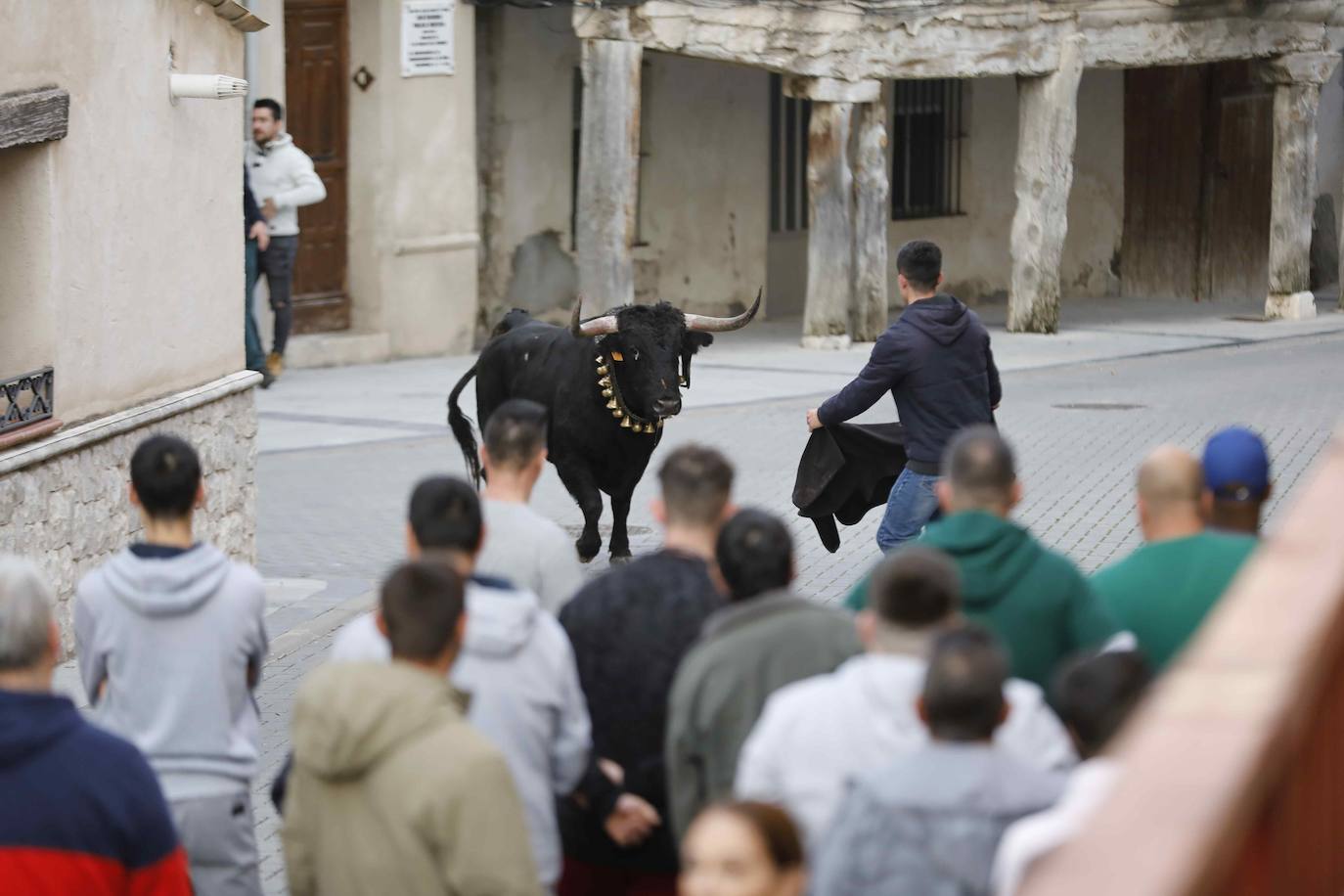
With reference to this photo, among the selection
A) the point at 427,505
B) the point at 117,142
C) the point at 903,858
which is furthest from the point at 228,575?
the point at 117,142

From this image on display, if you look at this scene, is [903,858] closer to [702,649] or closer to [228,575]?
[702,649]

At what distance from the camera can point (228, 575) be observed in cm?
559

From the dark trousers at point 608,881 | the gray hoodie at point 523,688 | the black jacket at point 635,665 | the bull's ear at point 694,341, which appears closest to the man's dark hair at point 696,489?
the black jacket at point 635,665

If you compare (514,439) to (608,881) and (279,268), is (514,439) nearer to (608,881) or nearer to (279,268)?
(608,881)

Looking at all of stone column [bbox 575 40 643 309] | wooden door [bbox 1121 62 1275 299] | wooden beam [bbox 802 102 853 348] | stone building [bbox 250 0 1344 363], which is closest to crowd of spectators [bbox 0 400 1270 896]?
stone building [bbox 250 0 1344 363]

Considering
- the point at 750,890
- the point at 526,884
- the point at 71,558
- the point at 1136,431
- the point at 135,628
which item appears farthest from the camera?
the point at 1136,431

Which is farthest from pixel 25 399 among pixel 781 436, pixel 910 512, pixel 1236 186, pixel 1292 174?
pixel 1236 186

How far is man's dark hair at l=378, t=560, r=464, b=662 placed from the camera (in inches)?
178

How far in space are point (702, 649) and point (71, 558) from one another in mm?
5628

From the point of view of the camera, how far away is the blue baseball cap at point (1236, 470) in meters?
5.79

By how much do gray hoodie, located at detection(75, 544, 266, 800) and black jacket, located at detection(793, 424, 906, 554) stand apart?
4.68 m

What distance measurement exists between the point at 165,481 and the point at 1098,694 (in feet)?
7.74

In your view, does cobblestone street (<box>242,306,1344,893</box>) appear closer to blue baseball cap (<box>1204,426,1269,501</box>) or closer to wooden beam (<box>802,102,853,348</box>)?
wooden beam (<box>802,102,853,348</box>)

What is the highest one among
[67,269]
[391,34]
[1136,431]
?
[391,34]
